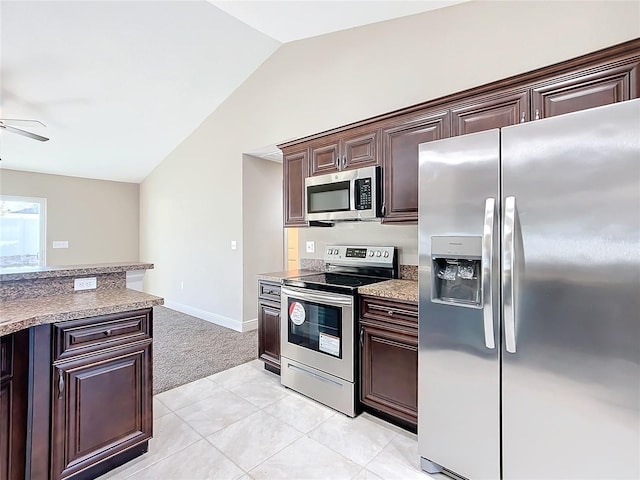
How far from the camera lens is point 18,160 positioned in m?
5.29

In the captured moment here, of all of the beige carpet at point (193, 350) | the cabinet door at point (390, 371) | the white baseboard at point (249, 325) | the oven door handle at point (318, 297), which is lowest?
the beige carpet at point (193, 350)

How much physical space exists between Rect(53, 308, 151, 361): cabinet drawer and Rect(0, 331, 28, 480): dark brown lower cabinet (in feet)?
0.45

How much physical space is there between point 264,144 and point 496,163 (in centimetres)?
313

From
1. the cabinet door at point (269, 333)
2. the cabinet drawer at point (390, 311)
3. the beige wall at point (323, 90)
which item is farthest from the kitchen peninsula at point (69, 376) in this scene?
the beige wall at point (323, 90)

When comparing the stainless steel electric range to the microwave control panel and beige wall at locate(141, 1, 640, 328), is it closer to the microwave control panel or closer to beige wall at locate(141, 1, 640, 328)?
beige wall at locate(141, 1, 640, 328)

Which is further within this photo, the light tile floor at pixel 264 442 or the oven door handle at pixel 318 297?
the oven door handle at pixel 318 297

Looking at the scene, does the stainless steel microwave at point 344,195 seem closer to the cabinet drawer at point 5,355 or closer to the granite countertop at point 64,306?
the granite countertop at point 64,306

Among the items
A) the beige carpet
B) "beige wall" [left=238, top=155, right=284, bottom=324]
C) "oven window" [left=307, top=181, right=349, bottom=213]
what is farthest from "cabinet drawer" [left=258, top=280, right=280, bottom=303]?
"beige wall" [left=238, top=155, right=284, bottom=324]

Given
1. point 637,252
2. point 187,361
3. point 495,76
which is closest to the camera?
point 637,252

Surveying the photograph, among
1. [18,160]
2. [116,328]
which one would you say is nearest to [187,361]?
[116,328]

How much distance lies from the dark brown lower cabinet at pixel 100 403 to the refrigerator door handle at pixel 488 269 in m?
1.85

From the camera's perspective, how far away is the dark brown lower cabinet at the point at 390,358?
2.09 m

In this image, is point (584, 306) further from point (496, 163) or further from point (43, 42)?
point (43, 42)

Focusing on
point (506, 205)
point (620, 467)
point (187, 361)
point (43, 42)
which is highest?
point (43, 42)
